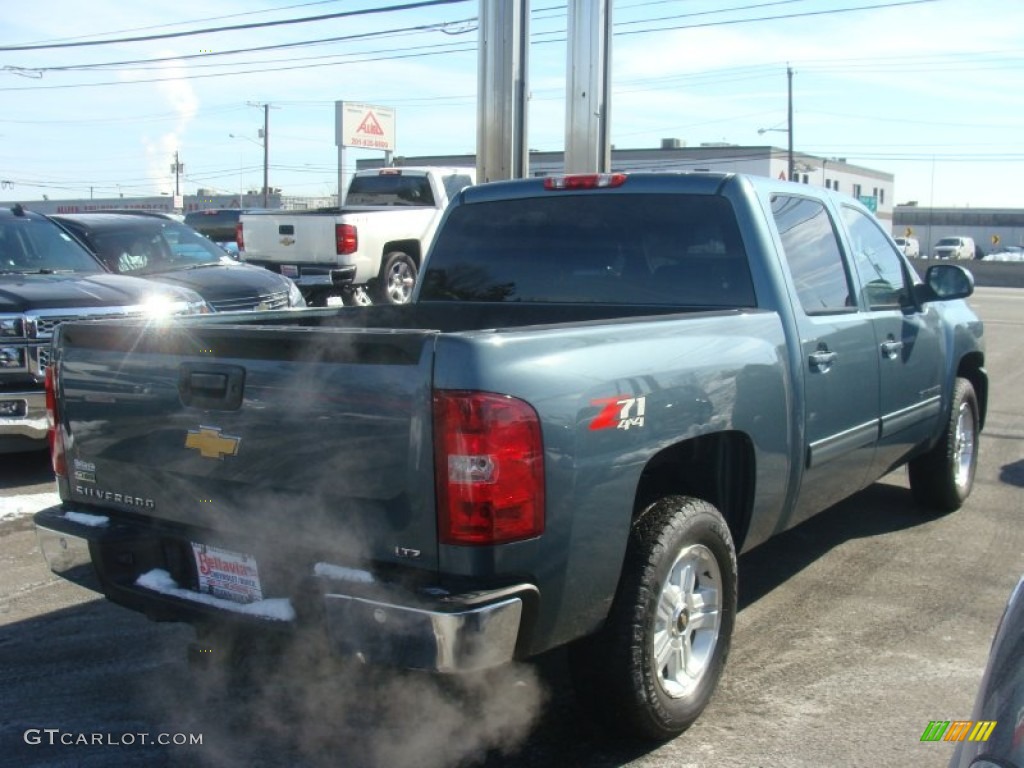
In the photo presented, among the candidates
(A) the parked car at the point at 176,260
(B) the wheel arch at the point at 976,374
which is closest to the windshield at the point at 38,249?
(A) the parked car at the point at 176,260

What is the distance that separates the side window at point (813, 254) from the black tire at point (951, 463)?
5.54ft

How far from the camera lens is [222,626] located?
3.31m

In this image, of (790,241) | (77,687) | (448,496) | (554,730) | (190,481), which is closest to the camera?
(448,496)

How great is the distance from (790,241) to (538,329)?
2.00 m

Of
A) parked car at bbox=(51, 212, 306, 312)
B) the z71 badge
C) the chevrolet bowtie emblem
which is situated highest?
parked car at bbox=(51, 212, 306, 312)

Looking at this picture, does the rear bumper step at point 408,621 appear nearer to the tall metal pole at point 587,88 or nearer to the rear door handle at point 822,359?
the rear door handle at point 822,359

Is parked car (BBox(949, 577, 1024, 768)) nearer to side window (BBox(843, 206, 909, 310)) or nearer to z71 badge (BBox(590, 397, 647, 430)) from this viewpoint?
z71 badge (BBox(590, 397, 647, 430))

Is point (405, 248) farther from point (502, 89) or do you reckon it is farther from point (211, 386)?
point (211, 386)

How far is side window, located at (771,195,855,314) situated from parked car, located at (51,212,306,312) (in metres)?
6.06

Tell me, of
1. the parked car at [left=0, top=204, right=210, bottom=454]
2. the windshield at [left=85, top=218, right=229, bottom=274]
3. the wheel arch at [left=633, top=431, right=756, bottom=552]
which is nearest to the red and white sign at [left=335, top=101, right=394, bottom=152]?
the windshield at [left=85, top=218, right=229, bottom=274]

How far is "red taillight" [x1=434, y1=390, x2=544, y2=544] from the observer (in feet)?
9.30

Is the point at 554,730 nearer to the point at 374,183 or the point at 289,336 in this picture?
the point at 289,336

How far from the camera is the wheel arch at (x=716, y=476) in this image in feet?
12.5

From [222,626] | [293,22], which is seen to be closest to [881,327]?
[222,626]
